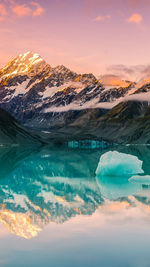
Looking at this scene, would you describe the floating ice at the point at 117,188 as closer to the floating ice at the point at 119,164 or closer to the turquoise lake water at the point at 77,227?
the turquoise lake water at the point at 77,227

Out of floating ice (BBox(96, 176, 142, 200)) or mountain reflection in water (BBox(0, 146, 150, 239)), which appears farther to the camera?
floating ice (BBox(96, 176, 142, 200))

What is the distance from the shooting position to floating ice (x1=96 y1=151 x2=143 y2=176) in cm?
4384

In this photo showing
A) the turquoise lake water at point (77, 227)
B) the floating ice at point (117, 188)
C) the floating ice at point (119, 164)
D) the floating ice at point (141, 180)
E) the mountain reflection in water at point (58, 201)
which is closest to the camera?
the turquoise lake water at point (77, 227)

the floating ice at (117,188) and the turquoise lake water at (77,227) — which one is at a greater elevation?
the turquoise lake water at (77,227)

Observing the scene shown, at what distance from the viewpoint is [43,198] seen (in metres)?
31.6

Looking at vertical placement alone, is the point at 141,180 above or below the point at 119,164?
below

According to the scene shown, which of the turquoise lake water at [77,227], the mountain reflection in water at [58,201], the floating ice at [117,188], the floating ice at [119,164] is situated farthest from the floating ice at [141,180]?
the floating ice at [119,164]

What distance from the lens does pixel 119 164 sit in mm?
44156

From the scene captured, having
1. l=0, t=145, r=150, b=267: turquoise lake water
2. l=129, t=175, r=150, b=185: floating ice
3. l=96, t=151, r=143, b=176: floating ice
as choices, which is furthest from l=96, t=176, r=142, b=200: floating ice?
l=96, t=151, r=143, b=176: floating ice

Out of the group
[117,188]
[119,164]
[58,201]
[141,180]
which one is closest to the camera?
[58,201]

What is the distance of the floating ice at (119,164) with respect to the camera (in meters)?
43.8

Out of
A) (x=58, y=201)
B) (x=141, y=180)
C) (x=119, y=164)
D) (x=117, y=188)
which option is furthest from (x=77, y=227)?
(x=119, y=164)

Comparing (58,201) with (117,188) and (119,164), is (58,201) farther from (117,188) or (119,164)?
(119,164)

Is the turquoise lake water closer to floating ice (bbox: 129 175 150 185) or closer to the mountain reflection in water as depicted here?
the mountain reflection in water
